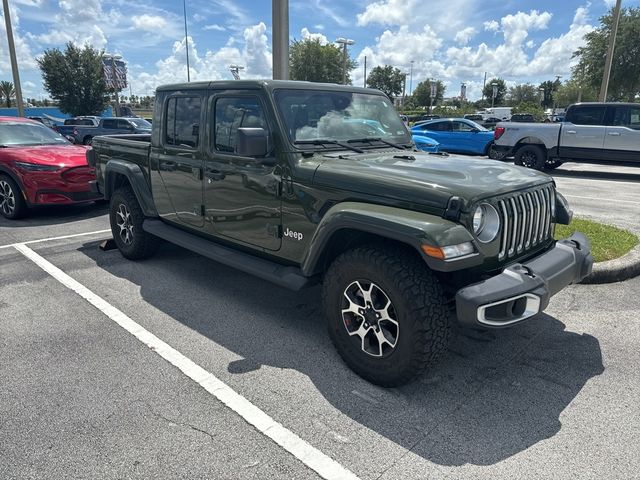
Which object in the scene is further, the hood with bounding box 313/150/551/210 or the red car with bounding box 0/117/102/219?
the red car with bounding box 0/117/102/219

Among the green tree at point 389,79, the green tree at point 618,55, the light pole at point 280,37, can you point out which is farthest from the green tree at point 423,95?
the light pole at point 280,37

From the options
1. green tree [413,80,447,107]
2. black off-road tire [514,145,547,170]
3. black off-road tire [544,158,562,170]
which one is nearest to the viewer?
black off-road tire [514,145,547,170]

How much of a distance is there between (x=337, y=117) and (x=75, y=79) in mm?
34897

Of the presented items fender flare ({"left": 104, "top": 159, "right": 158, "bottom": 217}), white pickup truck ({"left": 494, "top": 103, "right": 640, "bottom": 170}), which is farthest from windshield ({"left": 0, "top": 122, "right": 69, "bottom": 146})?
white pickup truck ({"left": 494, "top": 103, "right": 640, "bottom": 170})

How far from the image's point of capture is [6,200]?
784 centimetres

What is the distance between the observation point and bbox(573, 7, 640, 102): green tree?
25.0 metres

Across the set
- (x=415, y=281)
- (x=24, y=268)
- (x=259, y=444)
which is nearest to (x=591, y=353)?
(x=415, y=281)

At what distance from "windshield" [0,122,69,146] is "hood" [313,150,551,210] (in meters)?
7.31

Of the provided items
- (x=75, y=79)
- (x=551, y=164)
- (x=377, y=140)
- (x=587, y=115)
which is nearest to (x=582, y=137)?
(x=587, y=115)

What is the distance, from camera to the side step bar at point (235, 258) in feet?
11.6

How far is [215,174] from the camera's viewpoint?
4211 millimetres

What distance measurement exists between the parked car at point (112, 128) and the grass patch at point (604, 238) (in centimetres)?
1692

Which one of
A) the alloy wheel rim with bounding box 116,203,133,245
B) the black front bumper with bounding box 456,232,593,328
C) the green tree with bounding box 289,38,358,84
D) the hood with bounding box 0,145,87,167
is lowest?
the alloy wheel rim with bounding box 116,203,133,245

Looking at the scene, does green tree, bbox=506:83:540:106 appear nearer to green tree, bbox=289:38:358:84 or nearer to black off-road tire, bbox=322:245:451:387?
green tree, bbox=289:38:358:84
